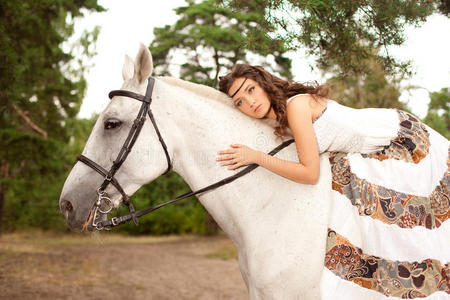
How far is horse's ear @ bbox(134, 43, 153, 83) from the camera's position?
2475 millimetres

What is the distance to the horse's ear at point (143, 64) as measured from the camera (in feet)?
8.12

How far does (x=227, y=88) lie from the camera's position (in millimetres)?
2789

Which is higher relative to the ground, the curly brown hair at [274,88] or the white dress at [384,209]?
the curly brown hair at [274,88]

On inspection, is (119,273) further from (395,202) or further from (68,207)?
(395,202)

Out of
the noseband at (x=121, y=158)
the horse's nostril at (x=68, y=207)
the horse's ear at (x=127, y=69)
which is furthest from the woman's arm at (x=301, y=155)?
the horse's nostril at (x=68, y=207)

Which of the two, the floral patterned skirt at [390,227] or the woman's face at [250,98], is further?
the woman's face at [250,98]

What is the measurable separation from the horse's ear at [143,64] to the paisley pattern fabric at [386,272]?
1598mm

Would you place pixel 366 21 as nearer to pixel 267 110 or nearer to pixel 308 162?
pixel 267 110

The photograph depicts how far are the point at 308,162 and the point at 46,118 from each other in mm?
9624

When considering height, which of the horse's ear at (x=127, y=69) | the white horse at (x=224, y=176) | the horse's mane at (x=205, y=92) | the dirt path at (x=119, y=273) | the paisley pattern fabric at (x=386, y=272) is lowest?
the dirt path at (x=119, y=273)

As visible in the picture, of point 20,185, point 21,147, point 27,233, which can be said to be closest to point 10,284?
point 21,147

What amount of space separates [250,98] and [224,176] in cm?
58

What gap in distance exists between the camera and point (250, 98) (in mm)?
2652

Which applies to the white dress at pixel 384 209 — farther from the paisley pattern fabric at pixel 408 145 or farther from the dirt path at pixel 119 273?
the dirt path at pixel 119 273
